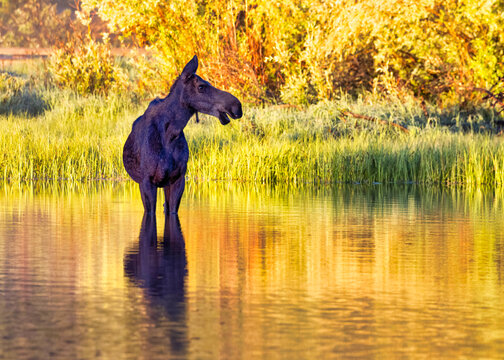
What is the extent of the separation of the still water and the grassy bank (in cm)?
637

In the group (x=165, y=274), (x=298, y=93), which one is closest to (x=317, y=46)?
(x=298, y=93)

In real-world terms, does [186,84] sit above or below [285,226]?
above

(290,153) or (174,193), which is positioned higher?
(290,153)

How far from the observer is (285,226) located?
1240 centimetres

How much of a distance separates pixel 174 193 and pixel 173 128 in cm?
86

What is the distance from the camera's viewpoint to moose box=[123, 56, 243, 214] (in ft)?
41.9

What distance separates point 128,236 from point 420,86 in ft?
72.2

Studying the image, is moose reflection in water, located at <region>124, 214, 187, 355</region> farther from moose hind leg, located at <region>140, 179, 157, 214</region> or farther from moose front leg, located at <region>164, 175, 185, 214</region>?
moose front leg, located at <region>164, 175, 185, 214</region>

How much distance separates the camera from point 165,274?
27.7 feet

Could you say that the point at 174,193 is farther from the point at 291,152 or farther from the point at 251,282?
the point at 291,152

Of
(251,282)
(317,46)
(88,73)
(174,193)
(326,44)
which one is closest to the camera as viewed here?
(251,282)

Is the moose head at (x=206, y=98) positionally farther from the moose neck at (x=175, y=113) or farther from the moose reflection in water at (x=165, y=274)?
the moose reflection in water at (x=165, y=274)

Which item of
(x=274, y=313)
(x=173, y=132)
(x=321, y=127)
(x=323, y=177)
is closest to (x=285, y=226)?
(x=173, y=132)

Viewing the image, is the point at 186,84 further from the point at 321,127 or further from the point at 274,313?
the point at 321,127
